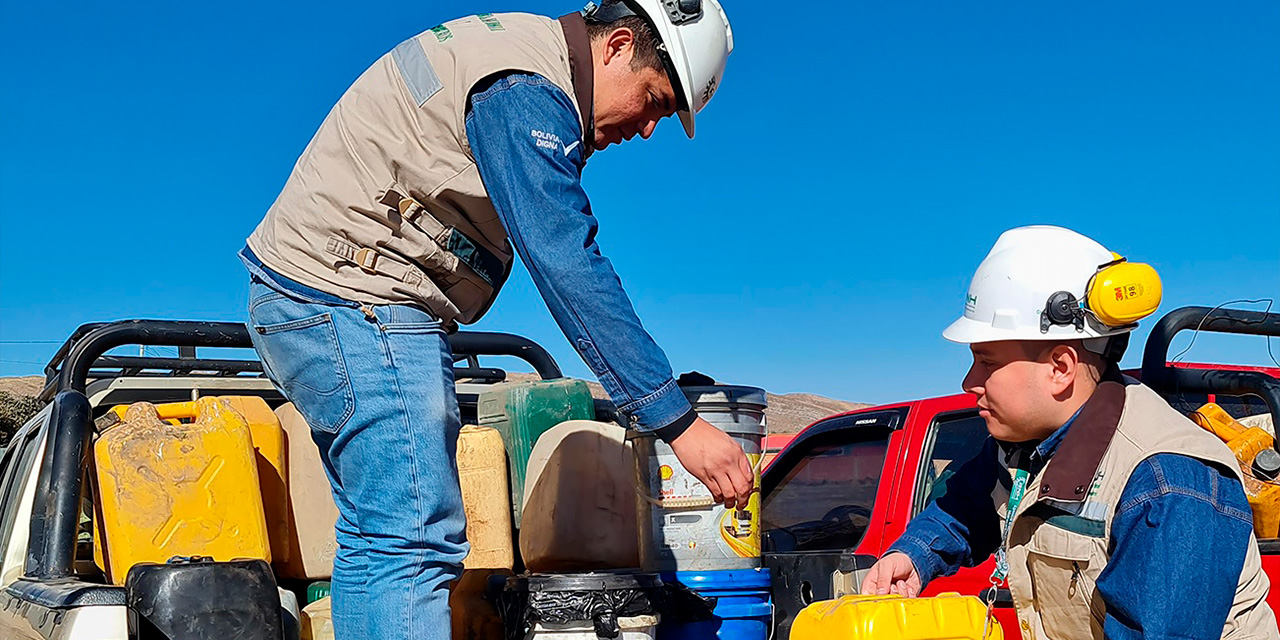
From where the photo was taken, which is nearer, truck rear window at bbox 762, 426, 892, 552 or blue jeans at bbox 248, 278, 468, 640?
blue jeans at bbox 248, 278, 468, 640

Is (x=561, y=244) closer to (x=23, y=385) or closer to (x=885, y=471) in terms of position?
(x=885, y=471)

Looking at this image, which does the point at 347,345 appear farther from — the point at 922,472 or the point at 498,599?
the point at 922,472

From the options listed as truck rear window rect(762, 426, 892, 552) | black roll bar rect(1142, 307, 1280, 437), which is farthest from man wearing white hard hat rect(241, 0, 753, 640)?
truck rear window rect(762, 426, 892, 552)

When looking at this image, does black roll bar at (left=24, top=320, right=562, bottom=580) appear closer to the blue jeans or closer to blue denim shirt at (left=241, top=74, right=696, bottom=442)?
the blue jeans

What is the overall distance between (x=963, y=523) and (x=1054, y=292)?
2.31 ft

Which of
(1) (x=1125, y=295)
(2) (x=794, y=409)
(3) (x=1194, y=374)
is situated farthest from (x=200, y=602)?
(2) (x=794, y=409)

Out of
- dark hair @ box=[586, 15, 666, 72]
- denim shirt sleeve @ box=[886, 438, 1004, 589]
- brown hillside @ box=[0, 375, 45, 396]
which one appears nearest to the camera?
dark hair @ box=[586, 15, 666, 72]

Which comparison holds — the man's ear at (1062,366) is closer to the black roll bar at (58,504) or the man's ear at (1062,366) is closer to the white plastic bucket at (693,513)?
the white plastic bucket at (693,513)

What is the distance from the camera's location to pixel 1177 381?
3516 millimetres

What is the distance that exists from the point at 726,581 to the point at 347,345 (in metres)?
1.32

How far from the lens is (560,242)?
256cm

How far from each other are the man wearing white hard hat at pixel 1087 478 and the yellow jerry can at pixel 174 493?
1630mm

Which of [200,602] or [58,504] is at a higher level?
[58,504]

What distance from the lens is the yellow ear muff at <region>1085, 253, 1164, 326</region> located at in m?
2.58
